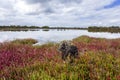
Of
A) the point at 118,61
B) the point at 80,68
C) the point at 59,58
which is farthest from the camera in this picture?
the point at 59,58

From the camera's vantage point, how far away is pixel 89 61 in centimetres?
962

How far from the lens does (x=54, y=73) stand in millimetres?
7641

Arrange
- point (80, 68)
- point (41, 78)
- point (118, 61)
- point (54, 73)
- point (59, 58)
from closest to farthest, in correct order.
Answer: point (41, 78) < point (54, 73) < point (80, 68) < point (118, 61) < point (59, 58)

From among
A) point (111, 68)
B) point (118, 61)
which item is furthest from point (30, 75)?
point (118, 61)

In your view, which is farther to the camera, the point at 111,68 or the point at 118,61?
the point at 118,61

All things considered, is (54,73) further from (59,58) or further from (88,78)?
(59,58)

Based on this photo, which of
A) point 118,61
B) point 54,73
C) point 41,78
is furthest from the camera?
point 118,61

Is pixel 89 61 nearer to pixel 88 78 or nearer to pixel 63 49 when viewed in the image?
pixel 63 49

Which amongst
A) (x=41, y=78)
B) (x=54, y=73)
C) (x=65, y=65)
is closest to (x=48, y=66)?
(x=65, y=65)

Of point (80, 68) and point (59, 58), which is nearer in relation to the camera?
point (80, 68)

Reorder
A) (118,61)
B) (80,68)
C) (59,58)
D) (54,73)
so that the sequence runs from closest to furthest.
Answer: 1. (54,73)
2. (80,68)
3. (118,61)
4. (59,58)

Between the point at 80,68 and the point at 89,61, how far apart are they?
1301 mm

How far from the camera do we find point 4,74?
25.6 feet

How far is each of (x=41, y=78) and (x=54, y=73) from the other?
2.26ft
